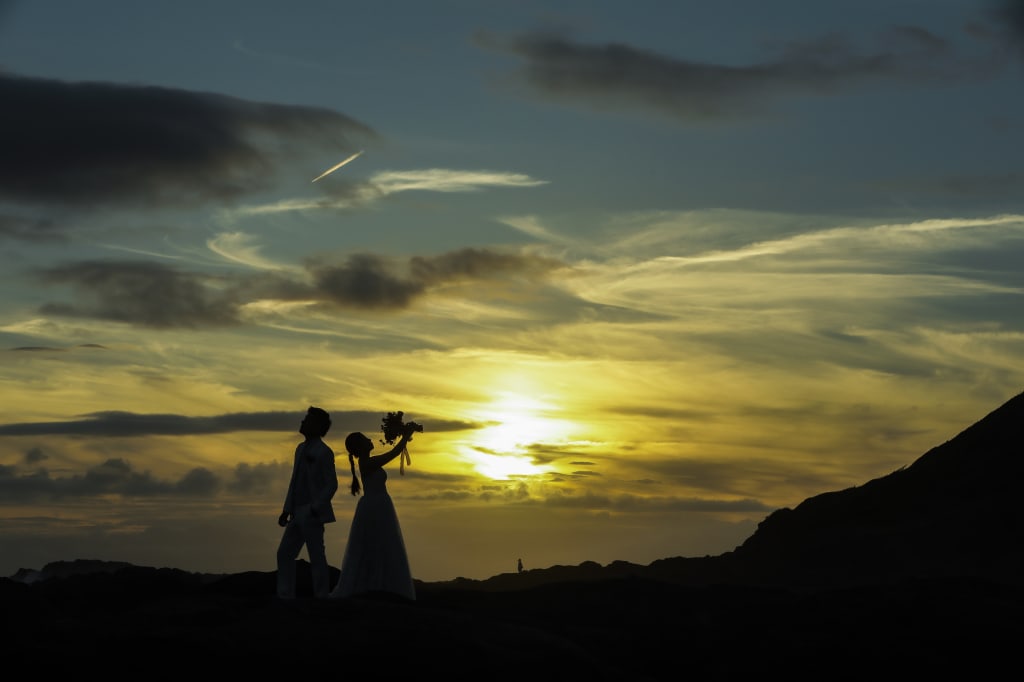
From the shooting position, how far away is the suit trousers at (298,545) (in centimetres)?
2070

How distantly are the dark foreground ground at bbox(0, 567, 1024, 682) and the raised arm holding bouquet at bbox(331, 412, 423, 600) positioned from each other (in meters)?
2.17

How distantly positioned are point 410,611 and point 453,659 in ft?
5.72

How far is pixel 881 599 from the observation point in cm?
2669

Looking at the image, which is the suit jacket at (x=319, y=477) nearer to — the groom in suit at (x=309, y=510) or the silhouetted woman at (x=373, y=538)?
the groom in suit at (x=309, y=510)

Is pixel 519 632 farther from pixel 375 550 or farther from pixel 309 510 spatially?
pixel 375 550

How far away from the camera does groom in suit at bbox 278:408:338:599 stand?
20.8 metres

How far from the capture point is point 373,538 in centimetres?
2348

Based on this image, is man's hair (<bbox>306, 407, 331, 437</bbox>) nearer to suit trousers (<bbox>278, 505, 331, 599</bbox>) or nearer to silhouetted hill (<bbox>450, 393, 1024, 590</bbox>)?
suit trousers (<bbox>278, 505, 331, 599</bbox>)

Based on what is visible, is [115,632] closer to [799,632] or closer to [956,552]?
[799,632]

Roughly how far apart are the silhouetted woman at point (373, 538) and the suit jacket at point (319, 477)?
7.84ft

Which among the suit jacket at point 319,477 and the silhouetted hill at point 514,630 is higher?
the suit jacket at point 319,477

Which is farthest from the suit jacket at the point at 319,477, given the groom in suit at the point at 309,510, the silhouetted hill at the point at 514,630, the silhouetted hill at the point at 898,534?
the silhouetted hill at the point at 898,534

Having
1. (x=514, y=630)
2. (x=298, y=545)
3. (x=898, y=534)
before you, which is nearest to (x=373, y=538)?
(x=298, y=545)

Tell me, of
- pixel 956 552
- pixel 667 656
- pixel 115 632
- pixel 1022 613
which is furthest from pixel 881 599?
pixel 956 552
